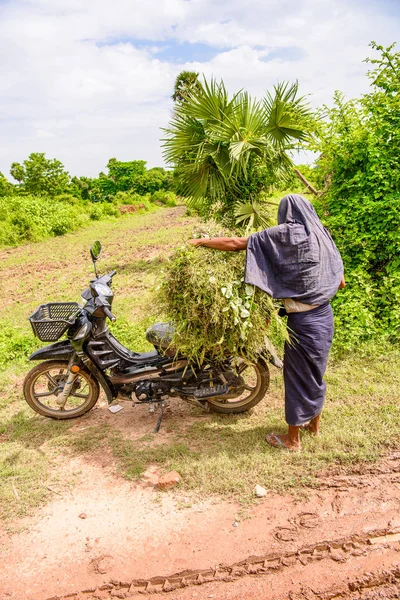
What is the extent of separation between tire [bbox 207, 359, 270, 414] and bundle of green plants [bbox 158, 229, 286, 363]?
50 centimetres

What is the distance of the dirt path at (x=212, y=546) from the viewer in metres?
2.44

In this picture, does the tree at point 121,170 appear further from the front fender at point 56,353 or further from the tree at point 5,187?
the front fender at point 56,353

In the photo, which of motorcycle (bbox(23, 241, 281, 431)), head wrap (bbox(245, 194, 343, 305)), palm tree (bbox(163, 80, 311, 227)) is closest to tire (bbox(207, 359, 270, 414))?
motorcycle (bbox(23, 241, 281, 431))

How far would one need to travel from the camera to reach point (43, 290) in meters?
9.16

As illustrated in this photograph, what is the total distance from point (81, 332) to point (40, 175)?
98.7 ft

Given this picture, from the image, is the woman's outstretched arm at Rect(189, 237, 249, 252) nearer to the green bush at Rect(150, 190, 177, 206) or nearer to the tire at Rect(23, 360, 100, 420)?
the tire at Rect(23, 360, 100, 420)

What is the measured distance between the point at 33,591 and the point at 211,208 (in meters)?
5.15

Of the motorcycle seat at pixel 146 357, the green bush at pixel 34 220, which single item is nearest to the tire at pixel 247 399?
the motorcycle seat at pixel 146 357

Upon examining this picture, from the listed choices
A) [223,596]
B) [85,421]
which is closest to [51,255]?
[85,421]

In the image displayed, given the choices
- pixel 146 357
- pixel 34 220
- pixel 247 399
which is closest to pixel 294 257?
pixel 247 399

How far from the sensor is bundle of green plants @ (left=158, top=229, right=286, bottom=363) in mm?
3193

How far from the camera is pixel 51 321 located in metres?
3.63

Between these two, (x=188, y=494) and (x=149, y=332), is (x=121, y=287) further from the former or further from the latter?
(x=188, y=494)

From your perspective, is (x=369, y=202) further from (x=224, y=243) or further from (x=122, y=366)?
(x=122, y=366)
